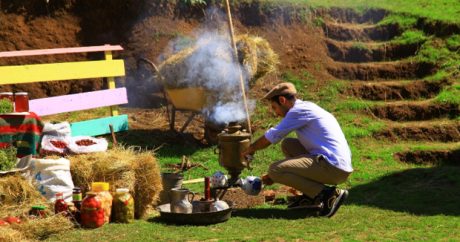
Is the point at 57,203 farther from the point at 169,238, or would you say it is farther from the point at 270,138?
the point at 270,138

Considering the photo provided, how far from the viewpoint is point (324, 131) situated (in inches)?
309

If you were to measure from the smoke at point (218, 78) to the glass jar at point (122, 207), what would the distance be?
12.4 feet

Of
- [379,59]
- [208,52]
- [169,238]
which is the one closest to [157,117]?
[208,52]

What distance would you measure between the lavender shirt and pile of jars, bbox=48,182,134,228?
1632 millimetres

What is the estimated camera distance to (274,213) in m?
8.05

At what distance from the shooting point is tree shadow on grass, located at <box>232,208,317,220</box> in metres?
7.86

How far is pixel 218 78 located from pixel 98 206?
4372mm

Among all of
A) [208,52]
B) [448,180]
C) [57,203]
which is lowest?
[448,180]

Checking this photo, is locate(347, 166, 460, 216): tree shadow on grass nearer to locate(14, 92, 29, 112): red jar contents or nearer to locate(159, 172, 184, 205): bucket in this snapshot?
locate(159, 172, 184, 205): bucket

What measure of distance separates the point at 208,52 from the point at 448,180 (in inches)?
155

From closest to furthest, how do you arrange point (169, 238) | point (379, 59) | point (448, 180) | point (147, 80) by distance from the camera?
point (169, 238), point (448, 180), point (147, 80), point (379, 59)

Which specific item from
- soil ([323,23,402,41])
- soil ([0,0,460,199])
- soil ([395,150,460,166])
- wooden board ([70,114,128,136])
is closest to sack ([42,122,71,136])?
wooden board ([70,114,128,136])

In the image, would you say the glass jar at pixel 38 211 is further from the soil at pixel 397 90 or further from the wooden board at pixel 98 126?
the soil at pixel 397 90

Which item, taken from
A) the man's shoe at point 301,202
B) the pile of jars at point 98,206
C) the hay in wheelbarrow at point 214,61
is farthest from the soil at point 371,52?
the pile of jars at point 98,206
